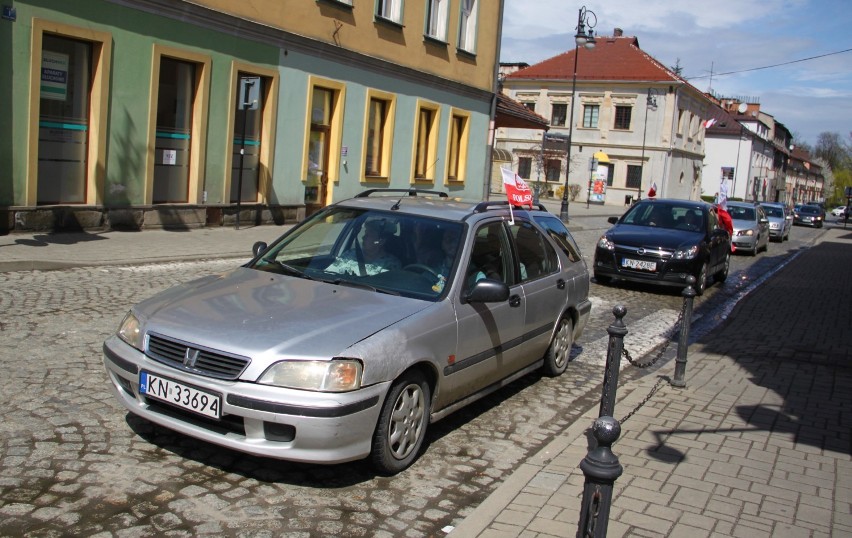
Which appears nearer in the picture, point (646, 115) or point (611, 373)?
point (611, 373)

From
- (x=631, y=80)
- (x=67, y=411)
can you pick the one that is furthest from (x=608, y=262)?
(x=631, y=80)

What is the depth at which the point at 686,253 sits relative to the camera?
1369cm

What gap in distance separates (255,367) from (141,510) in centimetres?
88

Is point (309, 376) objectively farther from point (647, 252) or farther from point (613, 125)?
point (613, 125)

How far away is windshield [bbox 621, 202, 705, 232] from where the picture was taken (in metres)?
14.9

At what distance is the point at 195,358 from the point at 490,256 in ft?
8.09

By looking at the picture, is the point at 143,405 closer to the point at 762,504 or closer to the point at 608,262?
the point at 762,504

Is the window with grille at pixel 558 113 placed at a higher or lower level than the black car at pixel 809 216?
higher

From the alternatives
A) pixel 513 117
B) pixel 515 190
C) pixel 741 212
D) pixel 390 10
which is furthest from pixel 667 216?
pixel 513 117

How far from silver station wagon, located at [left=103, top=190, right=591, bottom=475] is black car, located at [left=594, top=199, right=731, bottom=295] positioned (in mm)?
7137

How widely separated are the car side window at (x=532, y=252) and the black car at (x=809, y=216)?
5517cm

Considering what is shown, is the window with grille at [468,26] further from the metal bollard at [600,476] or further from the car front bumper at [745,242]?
the metal bollard at [600,476]

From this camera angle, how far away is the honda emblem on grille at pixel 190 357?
14.6 feet


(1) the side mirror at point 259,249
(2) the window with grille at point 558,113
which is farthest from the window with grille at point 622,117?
(1) the side mirror at point 259,249
